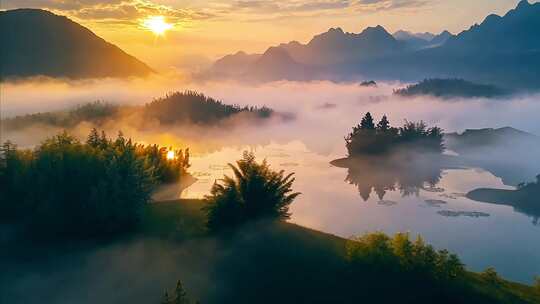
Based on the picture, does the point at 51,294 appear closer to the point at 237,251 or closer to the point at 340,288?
the point at 237,251

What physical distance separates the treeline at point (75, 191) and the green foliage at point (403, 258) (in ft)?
79.3

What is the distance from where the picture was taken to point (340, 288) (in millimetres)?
36031

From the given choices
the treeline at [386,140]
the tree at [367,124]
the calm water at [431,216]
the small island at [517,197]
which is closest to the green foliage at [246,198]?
the calm water at [431,216]

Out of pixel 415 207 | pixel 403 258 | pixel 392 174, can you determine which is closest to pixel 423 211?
pixel 415 207

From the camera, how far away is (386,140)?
154375 millimetres

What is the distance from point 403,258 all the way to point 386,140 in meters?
121

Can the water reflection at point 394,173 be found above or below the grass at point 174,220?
above

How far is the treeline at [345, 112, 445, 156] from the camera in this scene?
506ft

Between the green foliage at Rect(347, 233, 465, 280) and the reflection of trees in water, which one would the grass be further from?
the reflection of trees in water

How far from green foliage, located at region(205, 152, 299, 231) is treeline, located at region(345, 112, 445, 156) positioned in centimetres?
11117

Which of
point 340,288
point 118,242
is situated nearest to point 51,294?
point 118,242

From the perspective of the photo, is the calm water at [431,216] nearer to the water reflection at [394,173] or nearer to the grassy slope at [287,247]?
the water reflection at [394,173]

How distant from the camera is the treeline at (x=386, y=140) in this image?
154125mm

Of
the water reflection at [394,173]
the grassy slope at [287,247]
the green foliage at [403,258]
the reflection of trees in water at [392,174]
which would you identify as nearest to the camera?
the green foliage at [403,258]
